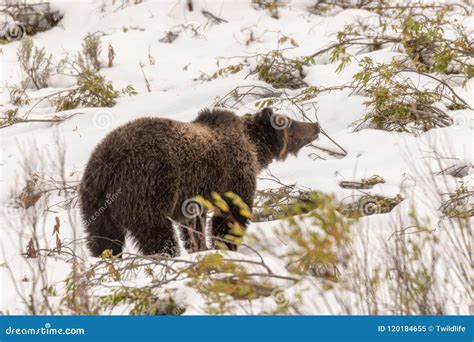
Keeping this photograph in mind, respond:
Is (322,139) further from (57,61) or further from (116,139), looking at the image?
(57,61)

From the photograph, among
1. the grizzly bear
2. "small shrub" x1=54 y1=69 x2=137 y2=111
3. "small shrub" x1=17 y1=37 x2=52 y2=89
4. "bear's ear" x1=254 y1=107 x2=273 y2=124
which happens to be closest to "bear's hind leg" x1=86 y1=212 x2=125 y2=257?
the grizzly bear

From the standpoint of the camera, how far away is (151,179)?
5.80 metres

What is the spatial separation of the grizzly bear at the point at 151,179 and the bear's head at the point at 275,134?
0.76 meters

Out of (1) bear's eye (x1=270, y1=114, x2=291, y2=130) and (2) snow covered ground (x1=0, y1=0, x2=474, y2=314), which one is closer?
(2) snow covered ground (x1=0, y1=0, x2=474, y2=314)

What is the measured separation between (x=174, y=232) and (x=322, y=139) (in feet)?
11.1

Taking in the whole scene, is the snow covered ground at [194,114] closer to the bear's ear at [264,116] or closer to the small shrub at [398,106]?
the small shrub at [398,106]

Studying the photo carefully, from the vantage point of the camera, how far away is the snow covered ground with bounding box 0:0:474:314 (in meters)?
5.87

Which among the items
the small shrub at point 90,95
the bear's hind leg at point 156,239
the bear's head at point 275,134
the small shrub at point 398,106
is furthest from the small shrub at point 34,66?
the bear's hind leg at point 156,239

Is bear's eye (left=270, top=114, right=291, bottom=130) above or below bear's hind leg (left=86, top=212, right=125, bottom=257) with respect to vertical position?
above

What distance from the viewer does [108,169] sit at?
581 centimetres

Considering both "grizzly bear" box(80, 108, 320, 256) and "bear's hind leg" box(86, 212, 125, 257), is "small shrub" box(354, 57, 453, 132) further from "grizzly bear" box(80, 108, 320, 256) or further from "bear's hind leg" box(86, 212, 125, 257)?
"bear's hind leg" box(86, 212, 125, 257)

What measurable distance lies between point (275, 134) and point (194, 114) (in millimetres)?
2194

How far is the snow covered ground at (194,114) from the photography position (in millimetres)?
5871

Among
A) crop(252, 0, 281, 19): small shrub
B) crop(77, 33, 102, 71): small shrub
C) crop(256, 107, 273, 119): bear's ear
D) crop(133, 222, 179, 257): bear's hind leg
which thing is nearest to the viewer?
crop(133, 222, 179, 257): bear's hind leg
